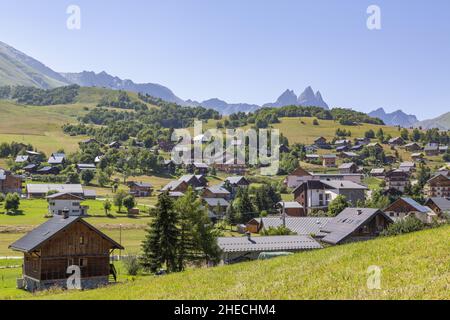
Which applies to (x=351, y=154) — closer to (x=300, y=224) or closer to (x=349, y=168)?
(x=349, y=168)

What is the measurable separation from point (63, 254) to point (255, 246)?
17.4 meters

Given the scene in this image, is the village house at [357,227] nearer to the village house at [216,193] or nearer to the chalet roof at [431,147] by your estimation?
the village house at [216,193]

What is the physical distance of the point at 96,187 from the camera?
419 feet

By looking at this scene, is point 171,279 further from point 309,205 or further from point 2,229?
point 309,205

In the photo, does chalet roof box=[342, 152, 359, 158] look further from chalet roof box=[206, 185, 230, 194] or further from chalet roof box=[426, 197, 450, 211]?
chalet roof box=[426, 197, 450, 211]

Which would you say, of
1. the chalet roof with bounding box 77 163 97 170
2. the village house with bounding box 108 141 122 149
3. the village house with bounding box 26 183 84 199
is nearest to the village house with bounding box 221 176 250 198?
the village house with bounding box 26 183 84 199

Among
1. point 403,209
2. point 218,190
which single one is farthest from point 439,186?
point 218,190

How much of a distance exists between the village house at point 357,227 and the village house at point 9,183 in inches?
3281

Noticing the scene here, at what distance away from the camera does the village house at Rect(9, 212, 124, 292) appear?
42281 mm

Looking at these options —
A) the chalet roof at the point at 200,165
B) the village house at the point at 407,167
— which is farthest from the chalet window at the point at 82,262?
the village house at the point at 407,167

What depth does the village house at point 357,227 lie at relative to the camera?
5428cm

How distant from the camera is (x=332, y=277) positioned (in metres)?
19.2
